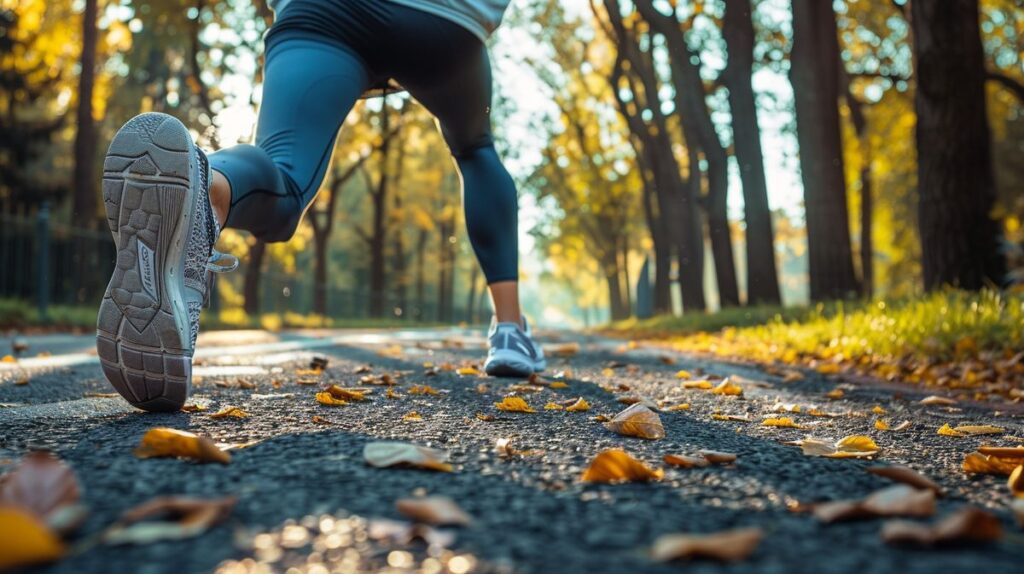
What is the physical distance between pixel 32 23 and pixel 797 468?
67.1 feet

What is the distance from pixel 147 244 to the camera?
198cm

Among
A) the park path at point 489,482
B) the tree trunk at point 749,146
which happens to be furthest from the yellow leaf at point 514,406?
the tree trunk at point 749,146

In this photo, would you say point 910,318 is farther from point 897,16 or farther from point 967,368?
point 897,16

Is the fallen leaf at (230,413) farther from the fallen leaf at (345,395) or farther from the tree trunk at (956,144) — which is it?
the tree trunk at (956,144)

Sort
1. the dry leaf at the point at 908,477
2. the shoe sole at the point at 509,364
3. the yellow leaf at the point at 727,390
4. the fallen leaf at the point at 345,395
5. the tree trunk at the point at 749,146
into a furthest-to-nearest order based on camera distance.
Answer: the tree trunk at the point at 749,146
the shoe sole at the point at 509,364
the yellow leaf at the point at 727,390
the fallen leaf at the point at 345,395
the dry leaf at the point at 908,477

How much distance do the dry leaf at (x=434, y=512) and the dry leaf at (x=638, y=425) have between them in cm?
92

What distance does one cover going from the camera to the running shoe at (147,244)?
1.97 m

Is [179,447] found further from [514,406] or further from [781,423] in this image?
[781,423]

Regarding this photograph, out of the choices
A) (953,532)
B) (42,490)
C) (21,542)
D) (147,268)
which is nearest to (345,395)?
(147,268)

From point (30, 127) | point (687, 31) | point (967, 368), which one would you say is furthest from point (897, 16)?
point (30, 127)

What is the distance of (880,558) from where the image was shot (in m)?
Answer: 1.01

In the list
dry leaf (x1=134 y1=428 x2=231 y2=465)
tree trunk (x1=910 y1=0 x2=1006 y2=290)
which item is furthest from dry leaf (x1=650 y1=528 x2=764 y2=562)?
tree trunk (x1=910 y1=0 x2=1006 y2=290)

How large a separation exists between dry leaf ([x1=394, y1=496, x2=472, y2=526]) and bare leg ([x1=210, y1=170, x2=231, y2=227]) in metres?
1.28

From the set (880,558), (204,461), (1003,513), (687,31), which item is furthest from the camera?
(687,31)
